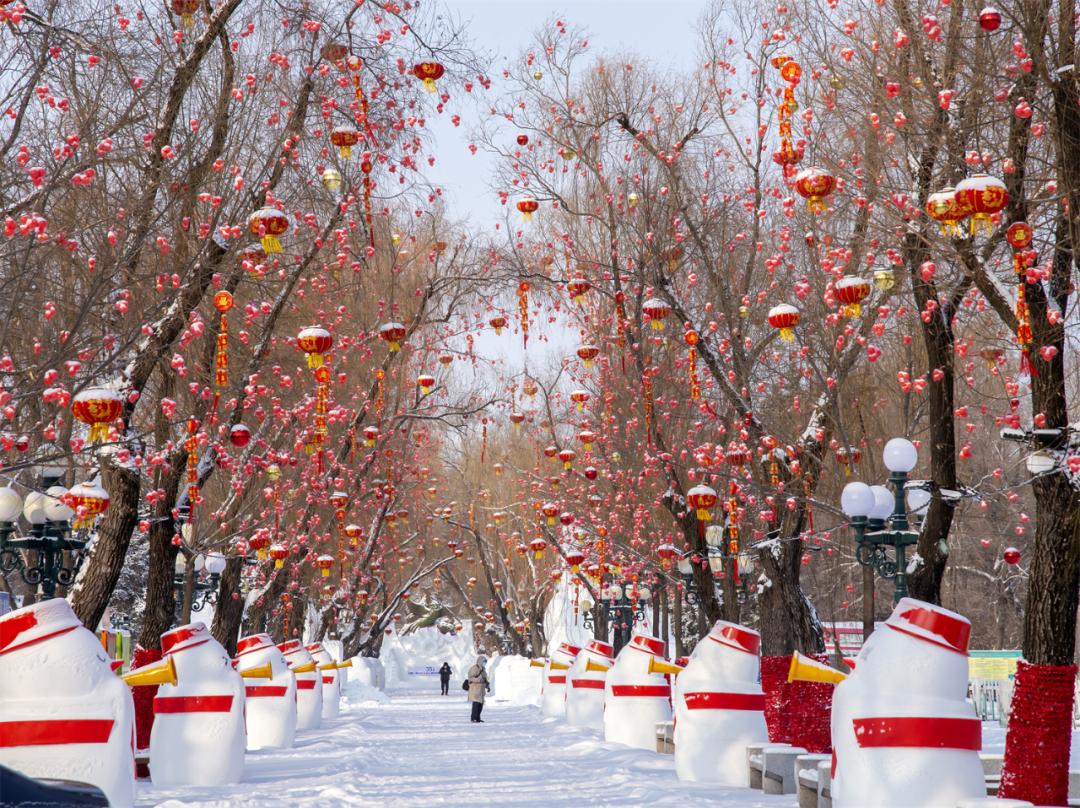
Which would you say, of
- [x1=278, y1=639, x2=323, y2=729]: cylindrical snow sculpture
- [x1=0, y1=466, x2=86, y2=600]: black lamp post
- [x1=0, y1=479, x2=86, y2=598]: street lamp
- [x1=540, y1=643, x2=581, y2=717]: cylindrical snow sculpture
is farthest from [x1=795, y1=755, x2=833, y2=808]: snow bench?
[x1=540, y1=643, x2=581, y2=717]: cylindrical snow sculpture

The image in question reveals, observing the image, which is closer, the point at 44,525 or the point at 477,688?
the point at 44,525

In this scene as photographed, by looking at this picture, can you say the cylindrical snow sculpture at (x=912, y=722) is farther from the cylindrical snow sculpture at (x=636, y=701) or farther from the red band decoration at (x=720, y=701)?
the cylindrical snow sculpture at (x=636, y=701)

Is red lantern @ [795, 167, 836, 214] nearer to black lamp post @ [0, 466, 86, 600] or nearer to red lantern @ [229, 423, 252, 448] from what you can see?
red lantern @ [229, 423, 252, 448]

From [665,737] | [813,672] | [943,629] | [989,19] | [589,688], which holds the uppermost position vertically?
[989,19]

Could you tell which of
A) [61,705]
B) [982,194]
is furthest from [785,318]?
[61,705]

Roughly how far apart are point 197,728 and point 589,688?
12338 mm

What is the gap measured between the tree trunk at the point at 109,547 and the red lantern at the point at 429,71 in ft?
19.0

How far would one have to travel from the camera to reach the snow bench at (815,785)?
10.8m

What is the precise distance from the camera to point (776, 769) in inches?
504

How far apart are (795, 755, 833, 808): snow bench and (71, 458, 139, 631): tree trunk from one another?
25.2 ft

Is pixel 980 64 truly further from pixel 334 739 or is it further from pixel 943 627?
pixel 334 739

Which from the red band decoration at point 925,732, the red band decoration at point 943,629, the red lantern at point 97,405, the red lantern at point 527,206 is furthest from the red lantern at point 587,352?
the red band decoration at point 925,732

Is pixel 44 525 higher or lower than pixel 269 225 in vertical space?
lower

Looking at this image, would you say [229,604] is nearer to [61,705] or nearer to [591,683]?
[591,683]
